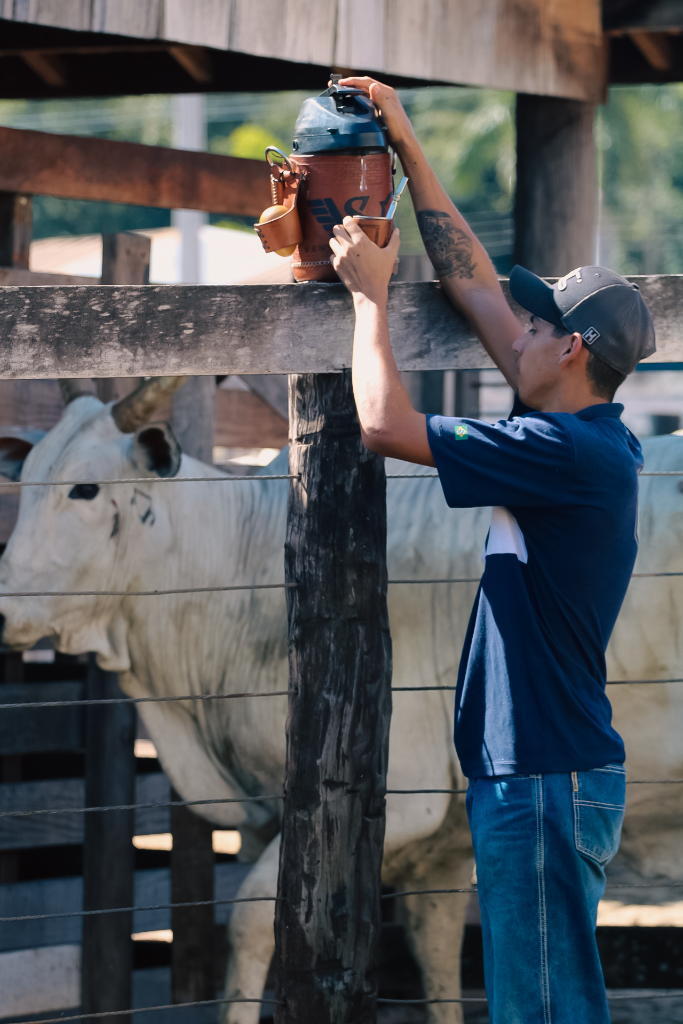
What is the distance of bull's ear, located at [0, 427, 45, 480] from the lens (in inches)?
151

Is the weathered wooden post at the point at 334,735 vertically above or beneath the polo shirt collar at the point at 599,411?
beneath

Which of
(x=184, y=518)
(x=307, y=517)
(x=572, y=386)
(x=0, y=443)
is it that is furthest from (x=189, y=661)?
(x=572, y=386)

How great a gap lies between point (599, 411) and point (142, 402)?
184 cm

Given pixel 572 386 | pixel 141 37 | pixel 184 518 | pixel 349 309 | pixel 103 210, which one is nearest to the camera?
pixel 572 386

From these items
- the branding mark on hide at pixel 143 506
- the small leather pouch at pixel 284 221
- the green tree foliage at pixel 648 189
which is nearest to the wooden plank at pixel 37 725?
the branding mark on hide at pixel 143 506

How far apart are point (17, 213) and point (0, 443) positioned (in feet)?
3.49

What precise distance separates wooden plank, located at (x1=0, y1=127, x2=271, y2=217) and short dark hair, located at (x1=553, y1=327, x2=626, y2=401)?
9.34ft

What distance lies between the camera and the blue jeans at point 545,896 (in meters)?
1.96

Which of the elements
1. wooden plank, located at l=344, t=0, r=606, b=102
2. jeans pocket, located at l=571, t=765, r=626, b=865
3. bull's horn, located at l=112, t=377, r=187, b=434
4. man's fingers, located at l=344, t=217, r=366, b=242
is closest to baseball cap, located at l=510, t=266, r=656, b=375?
man's fingers, located at l=344, t=217, r=366, b=242

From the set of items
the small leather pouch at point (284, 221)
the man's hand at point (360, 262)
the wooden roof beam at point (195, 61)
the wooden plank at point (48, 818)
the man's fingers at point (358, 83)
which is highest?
the wooden roof beam at point (195, 61)

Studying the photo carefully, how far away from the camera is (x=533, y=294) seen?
217 centimetres

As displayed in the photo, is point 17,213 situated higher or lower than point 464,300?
higher

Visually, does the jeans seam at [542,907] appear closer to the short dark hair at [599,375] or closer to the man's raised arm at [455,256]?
the short dark hair at [599,375]

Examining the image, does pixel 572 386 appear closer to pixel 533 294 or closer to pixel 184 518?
pixel 533 294
